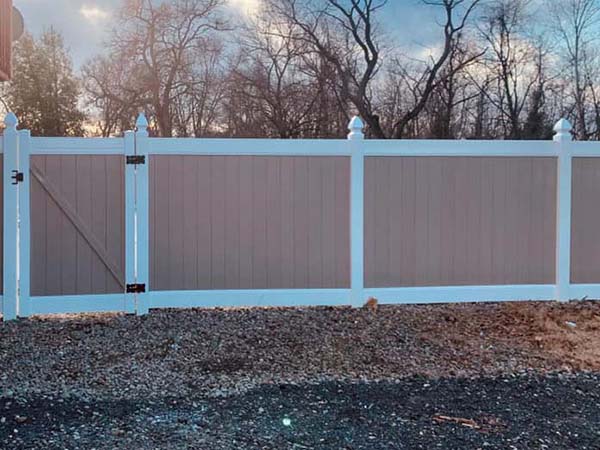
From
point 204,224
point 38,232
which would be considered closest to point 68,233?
point 38,232

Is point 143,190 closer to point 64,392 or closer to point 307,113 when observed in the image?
point 64,392

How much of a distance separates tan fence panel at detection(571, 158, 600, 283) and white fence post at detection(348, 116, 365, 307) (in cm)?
209

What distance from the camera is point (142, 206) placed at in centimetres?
499

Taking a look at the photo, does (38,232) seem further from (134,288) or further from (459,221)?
(459,221)

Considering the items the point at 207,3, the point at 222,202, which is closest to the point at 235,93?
the point at 207,3

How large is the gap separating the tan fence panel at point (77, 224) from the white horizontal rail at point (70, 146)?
0.04 meters

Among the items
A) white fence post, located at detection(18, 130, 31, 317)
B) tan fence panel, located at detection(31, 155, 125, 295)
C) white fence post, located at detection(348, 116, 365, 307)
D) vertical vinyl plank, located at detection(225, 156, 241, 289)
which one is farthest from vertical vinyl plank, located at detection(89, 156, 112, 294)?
white fence post, located at detection(348, 116, 365, 307)

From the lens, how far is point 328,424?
9.96ft

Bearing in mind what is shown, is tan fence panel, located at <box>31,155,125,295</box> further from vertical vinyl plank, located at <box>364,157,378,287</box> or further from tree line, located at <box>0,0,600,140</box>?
tree line, located at <box>0,0,600,140</box>

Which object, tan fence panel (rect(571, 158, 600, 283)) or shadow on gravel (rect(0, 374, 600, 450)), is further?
tan fence panel (rect(571, 158, 600, 283))

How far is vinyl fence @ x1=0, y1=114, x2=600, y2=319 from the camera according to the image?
195 inches

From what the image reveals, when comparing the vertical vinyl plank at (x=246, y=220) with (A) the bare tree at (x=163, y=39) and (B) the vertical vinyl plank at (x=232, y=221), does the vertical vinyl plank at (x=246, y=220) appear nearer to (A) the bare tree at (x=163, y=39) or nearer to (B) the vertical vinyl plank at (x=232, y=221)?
(B) the vertical vinyl plank at (x=232, y=221)

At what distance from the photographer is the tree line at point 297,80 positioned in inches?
662

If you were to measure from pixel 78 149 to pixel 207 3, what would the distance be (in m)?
15.9
